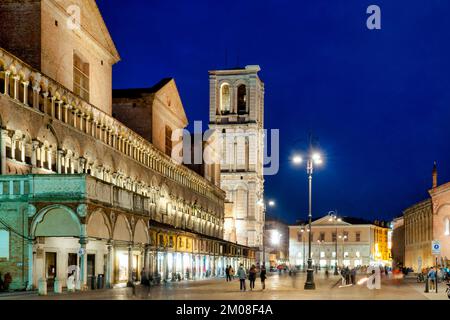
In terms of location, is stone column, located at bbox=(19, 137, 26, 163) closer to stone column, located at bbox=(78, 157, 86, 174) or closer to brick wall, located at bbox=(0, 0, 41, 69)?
brick wall, located at bbox=(0, 0, 41, 69)

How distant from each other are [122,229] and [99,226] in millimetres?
4792

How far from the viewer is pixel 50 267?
3997 cm

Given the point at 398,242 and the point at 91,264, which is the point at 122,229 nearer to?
the point at 91,264

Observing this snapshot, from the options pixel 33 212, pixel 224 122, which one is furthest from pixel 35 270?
pixel 224 122

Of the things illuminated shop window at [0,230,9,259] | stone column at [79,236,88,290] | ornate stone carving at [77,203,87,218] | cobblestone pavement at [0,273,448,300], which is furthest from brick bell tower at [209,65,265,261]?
illuminated shop window at [0,230,9,259]

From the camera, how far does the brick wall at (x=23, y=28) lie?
45156mm

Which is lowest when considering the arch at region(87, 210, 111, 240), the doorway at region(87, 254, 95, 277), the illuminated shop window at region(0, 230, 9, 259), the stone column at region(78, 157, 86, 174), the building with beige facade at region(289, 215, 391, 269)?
the building with beige facade at region(289, 215, 391, 269)

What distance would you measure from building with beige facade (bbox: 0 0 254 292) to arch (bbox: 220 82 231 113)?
2848 inches

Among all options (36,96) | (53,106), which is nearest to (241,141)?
(53,106)

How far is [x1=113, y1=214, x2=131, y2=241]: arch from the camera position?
44000 millimetres

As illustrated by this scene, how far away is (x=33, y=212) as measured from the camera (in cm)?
3728

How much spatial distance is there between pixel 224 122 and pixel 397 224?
161ft

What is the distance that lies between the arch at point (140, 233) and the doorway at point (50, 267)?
824 cm
